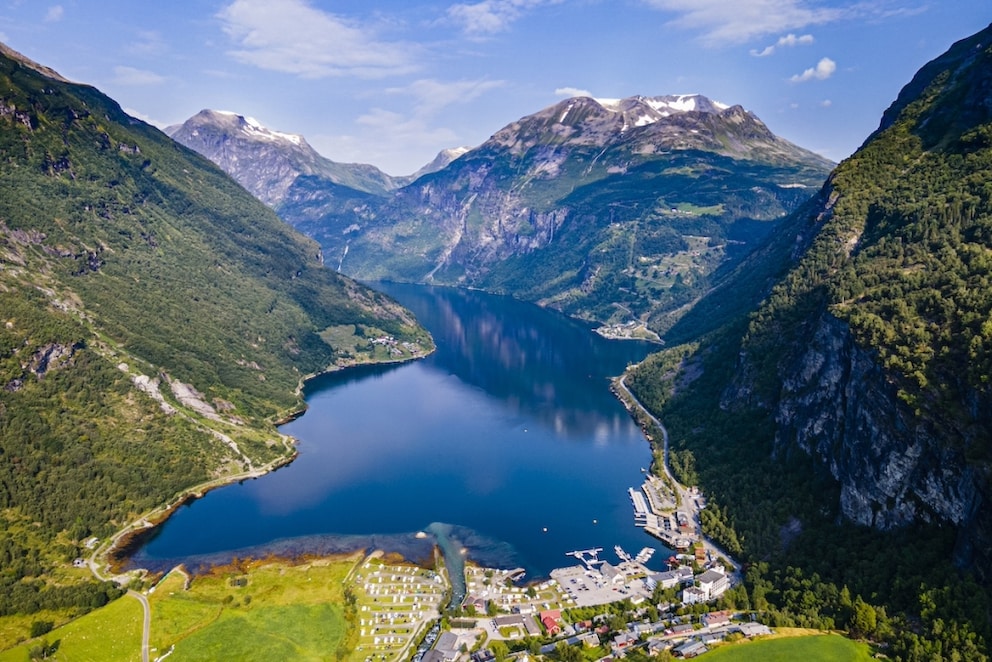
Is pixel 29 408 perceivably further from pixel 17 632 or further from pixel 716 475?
pixel 716 475

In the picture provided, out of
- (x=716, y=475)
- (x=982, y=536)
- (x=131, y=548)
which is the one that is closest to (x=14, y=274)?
(x=131, y=548)

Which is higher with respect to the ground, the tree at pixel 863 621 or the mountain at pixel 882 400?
the mountain at pixel 882 400

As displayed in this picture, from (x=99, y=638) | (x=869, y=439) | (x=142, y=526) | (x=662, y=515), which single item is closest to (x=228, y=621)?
(x=99, y=638)

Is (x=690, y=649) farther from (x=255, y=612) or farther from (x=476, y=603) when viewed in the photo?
(x=255, y=612)

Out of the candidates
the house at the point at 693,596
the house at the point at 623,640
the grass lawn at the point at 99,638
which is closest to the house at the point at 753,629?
the house at the point at 693,596

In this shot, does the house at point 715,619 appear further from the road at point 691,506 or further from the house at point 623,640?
the road at point 691,506

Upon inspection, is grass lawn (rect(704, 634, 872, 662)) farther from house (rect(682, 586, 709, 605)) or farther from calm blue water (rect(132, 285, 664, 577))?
calm blue water (rect(132, 285, 664, 577))
